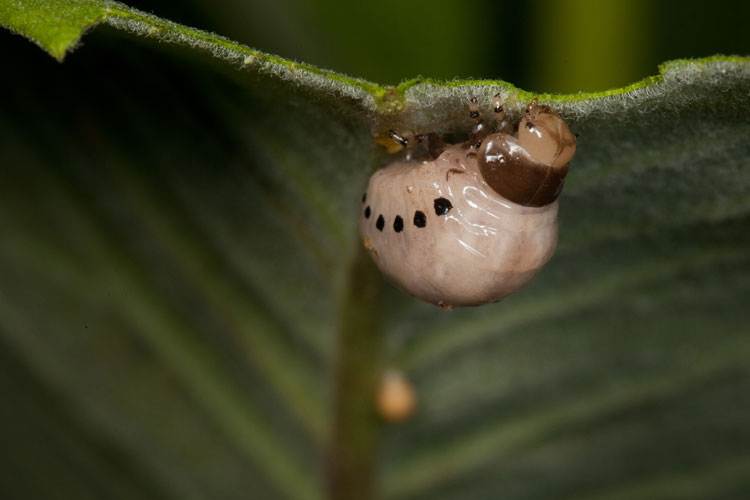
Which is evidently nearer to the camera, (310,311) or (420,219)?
(420,219)

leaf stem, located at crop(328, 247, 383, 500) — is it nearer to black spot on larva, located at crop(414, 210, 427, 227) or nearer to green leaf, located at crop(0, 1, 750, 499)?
green leaf, located at crop(0, 1, 750, 499)

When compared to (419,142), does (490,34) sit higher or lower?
lower

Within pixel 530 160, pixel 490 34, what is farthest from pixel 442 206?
pixel 490 34

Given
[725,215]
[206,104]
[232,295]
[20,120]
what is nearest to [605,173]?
[725,215]

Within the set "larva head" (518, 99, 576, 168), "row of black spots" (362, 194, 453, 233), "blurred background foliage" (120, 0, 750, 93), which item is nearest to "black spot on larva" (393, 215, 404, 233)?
"row of black spots" (362, 194, 453, 233)

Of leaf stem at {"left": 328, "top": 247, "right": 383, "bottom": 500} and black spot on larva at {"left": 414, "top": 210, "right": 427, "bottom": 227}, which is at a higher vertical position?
black spot on larva at {"left": 414, "top": 210, "right": 427, "bottom": 227}

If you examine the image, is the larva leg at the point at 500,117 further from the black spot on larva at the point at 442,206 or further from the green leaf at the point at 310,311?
the black spot on larva at the point at 442,206

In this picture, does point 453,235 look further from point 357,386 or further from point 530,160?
point 357,386
